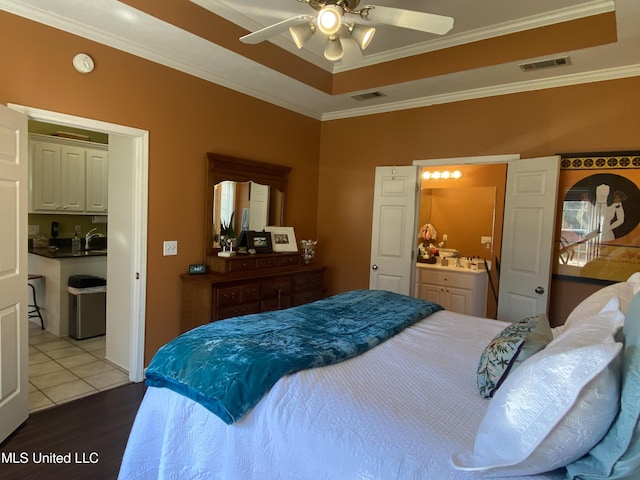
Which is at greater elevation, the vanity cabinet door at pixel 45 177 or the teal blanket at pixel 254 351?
the vanity cabinet door at pixel 45 177

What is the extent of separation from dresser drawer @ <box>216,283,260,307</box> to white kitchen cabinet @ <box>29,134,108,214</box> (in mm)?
3243

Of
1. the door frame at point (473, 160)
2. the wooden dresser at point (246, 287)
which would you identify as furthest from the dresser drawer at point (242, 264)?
the door frame at point (473, 160)

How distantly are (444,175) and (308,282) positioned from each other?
250 centimetres

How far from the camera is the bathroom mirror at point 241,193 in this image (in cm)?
378

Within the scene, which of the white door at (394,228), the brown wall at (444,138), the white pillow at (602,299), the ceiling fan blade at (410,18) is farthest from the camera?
the white door at (394,228)

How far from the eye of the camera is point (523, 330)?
5.41 ft

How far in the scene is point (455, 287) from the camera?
4773mm

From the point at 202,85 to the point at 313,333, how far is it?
2.72 metres

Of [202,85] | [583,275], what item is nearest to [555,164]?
[583,275]

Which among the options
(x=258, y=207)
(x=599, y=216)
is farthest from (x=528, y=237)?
(x=258, y=207)

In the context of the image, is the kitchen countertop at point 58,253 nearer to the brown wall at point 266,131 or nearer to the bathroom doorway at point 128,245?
the bathroom doorway at point 128,245

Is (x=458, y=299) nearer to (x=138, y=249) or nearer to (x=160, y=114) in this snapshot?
(x=138, y=249)

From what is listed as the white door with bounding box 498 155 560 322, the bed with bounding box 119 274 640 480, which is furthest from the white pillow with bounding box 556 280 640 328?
the white door with bounding box 498 155 560 322

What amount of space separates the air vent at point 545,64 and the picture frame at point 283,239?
108 inches
